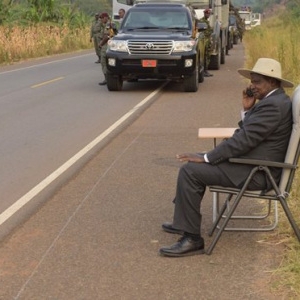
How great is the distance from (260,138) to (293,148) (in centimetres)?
24

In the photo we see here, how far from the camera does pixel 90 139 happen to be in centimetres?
1037

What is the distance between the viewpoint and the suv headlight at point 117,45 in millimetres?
15984

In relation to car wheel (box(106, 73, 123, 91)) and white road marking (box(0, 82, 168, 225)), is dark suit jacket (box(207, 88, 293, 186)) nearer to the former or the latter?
white road marking (box(0, 82, 168, 225))

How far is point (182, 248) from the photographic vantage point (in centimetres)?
543

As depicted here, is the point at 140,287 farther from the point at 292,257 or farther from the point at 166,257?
the point at 292,257

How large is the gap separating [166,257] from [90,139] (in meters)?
5.10

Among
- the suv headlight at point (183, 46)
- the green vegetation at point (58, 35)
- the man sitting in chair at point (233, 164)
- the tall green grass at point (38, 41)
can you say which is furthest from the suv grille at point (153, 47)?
the tall green grass at point (38, 41)

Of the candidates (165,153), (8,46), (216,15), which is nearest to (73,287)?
(165,153)

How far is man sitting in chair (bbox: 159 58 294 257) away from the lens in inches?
211

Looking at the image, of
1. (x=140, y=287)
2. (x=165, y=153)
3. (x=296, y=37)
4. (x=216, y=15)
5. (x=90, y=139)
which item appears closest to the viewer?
(x=140, y=287)

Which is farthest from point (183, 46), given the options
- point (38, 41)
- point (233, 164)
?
point (38, 41)

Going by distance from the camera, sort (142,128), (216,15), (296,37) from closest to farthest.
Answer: (142,128), (296,37), (216,15)

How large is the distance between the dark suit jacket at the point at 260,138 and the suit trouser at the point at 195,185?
0.21 feet

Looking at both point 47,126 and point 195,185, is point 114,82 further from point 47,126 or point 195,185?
point 195,185
